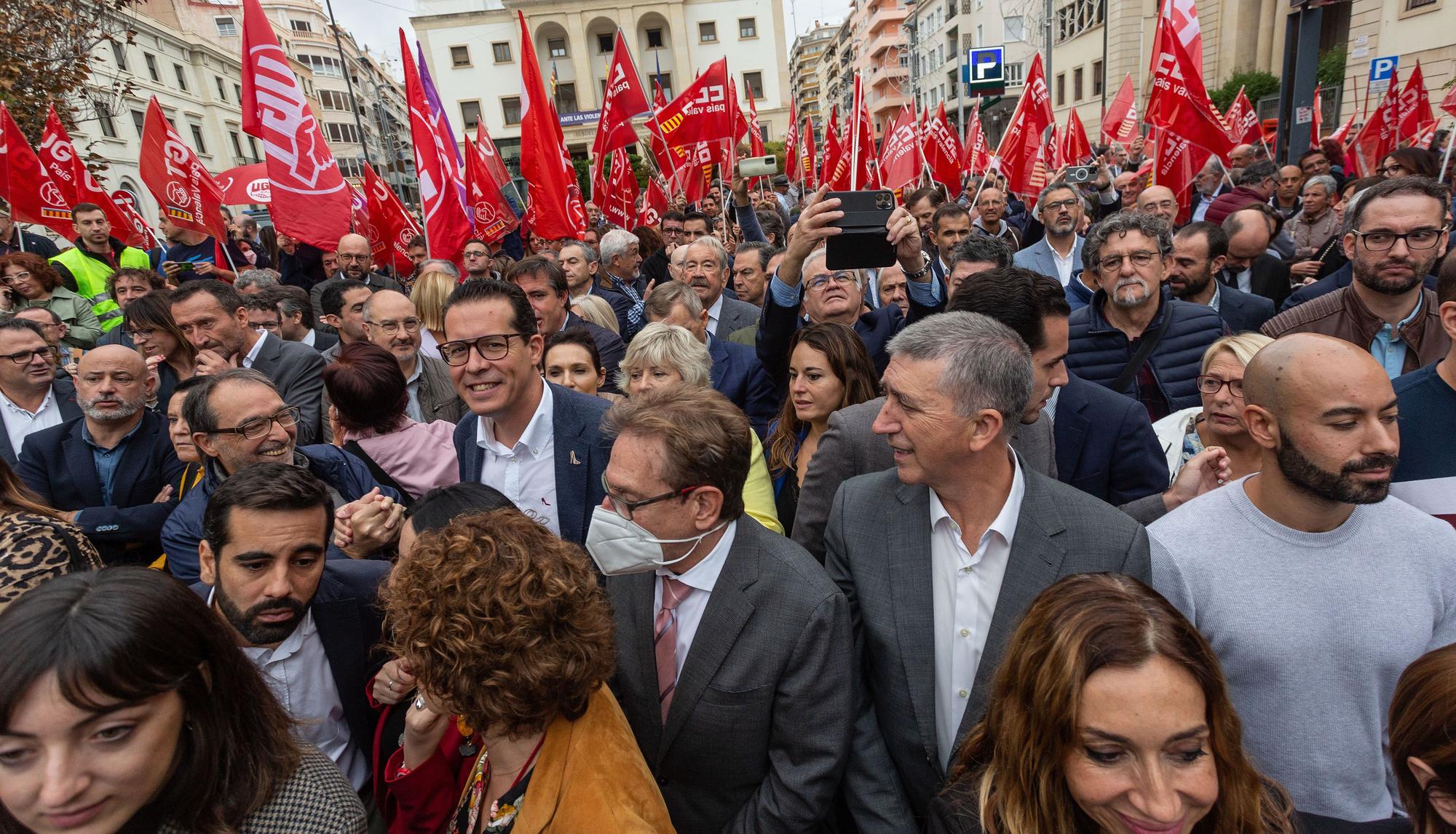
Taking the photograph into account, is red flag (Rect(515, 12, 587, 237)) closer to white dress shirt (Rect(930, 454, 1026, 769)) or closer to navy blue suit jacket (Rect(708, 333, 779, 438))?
navy blue suit jacket (Rect(708, 333, 779, 438))

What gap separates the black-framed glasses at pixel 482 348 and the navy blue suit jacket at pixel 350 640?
969 millimetres

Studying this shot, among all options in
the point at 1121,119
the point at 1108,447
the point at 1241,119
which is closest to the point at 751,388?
the point at 1108,447

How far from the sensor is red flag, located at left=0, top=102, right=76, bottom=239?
25.5ft

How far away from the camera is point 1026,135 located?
10125mm

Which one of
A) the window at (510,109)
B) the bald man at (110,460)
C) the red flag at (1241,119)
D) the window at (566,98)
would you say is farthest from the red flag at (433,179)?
the window at (510,109)

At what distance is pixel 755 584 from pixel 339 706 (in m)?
1.34

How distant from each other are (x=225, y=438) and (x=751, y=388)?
267 centimetres

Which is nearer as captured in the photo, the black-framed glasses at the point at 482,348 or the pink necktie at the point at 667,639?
the pink necktie at the point at 667,639

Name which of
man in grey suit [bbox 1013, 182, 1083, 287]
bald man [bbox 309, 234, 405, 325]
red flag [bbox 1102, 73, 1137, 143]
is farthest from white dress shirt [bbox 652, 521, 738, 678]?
red flag [bbox 1102, 73, 1137, 143]

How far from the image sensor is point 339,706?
2285mm

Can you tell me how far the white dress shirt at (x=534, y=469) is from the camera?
10.2 ft

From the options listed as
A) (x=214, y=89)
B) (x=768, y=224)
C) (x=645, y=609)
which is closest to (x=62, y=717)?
(x=645, y=609)

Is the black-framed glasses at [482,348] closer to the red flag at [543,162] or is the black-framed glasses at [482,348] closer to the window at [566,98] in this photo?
the red flag at [543,162]

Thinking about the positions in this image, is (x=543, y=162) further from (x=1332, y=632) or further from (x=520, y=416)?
(x=1332, y=632)
